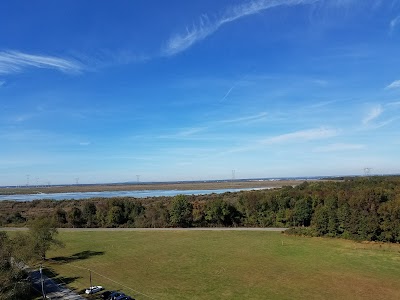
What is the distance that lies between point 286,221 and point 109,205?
44907 mm

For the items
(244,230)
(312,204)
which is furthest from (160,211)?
(312,204)

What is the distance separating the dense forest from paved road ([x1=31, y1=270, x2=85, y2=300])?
4686 cm

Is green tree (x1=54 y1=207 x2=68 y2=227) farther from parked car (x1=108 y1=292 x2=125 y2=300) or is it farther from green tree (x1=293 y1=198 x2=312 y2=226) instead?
parked car (x1=108 y1=292 x2=125 y2=300)

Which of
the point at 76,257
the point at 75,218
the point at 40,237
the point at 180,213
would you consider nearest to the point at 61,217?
the point at 75,218

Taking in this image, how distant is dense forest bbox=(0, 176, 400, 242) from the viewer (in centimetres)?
6488

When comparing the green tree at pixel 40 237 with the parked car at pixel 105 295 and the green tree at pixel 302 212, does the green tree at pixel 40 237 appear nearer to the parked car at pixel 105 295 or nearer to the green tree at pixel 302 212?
the parked car at pixel 105 295

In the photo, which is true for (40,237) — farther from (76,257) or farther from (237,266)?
(237,266)

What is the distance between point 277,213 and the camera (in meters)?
83.8

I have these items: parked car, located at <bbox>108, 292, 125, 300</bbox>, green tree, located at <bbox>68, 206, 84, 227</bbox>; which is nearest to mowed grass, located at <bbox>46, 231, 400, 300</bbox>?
parked car, located at <bbox>108, 292, 125, 300</bbox>

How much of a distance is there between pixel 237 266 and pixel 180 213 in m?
40.4

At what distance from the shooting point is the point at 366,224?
63344mm

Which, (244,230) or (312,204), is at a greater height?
(312,204)

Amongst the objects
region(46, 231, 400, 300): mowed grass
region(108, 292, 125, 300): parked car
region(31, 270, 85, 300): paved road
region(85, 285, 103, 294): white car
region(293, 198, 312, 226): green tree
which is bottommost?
region(46, 231, 400, 300): mowed grass

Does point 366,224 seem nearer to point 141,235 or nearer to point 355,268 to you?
point 355,268
